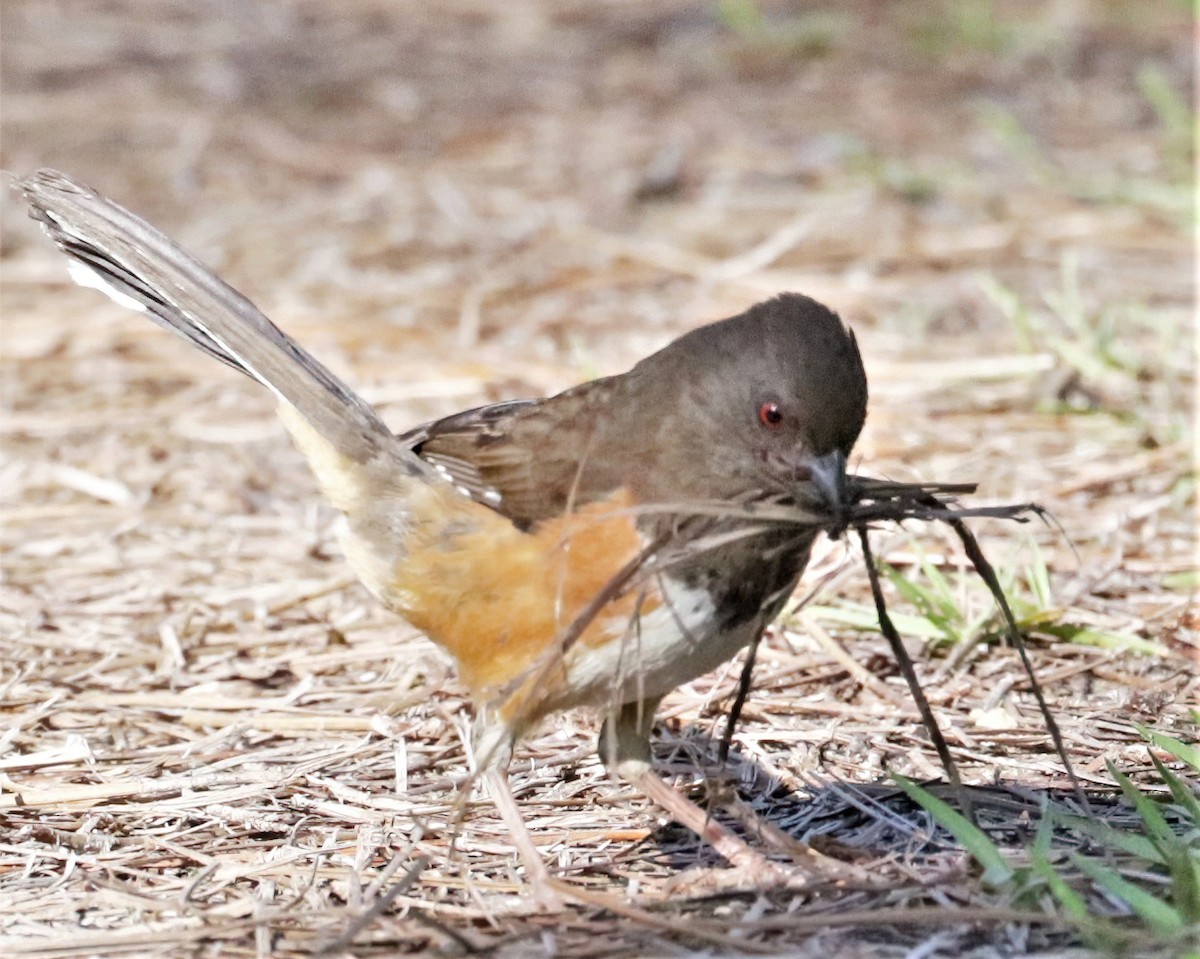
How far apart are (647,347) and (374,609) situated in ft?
6.32

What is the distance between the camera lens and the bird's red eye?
3092 millimetres

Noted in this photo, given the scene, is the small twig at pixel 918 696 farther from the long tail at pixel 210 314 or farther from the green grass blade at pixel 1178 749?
the long tail at pixel 210 314

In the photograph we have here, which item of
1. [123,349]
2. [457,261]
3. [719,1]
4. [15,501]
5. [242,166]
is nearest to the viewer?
[15,501]

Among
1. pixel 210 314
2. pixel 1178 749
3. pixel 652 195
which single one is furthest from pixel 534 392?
pixel 1178 749

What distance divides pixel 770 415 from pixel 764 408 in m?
0.02

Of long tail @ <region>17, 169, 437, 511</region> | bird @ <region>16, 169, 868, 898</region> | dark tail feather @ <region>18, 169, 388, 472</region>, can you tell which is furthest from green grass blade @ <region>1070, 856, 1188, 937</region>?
dark tail feather @ <region>18, 169, 388, 472</region>

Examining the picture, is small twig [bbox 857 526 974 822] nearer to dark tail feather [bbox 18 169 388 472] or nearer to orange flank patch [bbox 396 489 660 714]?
orange flank patch [bbox 396 489 660 714]

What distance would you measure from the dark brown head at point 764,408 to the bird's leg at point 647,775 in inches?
19.3

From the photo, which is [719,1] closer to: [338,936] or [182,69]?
[182,69]

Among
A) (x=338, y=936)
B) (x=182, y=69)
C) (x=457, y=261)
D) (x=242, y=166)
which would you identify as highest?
(x=182, y=69)

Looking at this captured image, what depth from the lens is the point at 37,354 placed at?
6172 mm

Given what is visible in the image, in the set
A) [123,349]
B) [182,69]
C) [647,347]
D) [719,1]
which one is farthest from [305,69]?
[647,347]

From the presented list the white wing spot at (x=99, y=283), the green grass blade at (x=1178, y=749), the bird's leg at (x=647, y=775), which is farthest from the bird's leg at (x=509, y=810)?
the white wing spot at (x=99, y=283)

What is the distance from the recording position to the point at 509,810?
3.19m
